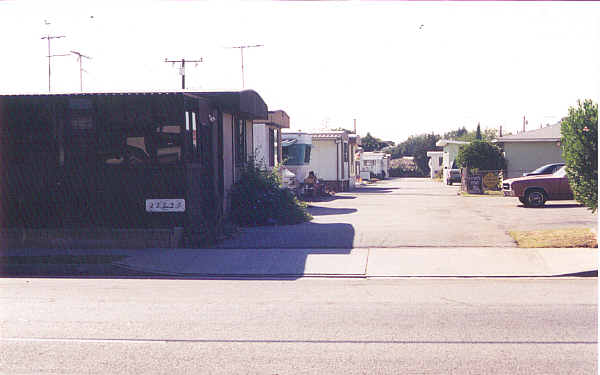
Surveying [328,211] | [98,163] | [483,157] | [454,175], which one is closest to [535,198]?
[328,211]

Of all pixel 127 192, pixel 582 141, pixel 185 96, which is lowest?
pixel 127 192

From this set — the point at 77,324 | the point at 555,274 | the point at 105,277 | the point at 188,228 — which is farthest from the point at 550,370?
the point at 188,228

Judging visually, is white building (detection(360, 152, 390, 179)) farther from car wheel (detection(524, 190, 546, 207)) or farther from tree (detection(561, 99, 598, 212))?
tree (detection(561, 99, 598, 212))

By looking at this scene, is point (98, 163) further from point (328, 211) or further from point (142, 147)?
point (328, 211)

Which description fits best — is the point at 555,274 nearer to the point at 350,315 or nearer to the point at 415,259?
the point at 415,259

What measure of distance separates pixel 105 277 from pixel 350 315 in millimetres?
5270

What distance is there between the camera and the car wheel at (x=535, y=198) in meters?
23.0

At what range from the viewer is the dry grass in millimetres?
13492

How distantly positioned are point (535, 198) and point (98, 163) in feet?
50.2

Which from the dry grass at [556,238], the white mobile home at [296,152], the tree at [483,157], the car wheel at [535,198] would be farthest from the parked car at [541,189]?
the tree at [483,157]

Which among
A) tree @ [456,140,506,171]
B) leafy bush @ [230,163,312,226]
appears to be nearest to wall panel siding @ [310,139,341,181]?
tree @ [456,140,506,171]

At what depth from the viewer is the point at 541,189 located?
23016 millimetres

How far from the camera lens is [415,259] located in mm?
12570

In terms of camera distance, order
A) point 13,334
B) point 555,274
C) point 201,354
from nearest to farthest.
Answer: point 201,354, point 13,334, point 555,274
